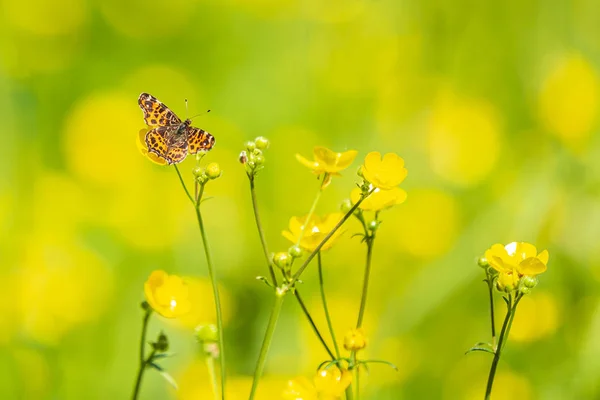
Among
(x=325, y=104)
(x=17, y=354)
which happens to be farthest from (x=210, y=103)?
(x=17, y=354)

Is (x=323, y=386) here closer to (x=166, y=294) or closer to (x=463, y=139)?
(x=166, y=294)

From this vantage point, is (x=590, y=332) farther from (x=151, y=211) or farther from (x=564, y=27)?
(x=564, y=27)

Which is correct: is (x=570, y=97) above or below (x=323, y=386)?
above

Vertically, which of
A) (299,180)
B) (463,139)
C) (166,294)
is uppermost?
(463,139)

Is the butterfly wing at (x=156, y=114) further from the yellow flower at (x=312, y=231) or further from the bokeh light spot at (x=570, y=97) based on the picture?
the bokeh light spot at (x=570, y=97)

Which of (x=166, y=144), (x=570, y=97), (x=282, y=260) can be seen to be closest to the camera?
(x=282, y=260)

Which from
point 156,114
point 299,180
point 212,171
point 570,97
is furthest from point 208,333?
point 570,97

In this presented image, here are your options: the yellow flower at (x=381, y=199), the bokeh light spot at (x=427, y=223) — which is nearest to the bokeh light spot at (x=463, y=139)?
the bokeh light spot at (x=427, y=223)
